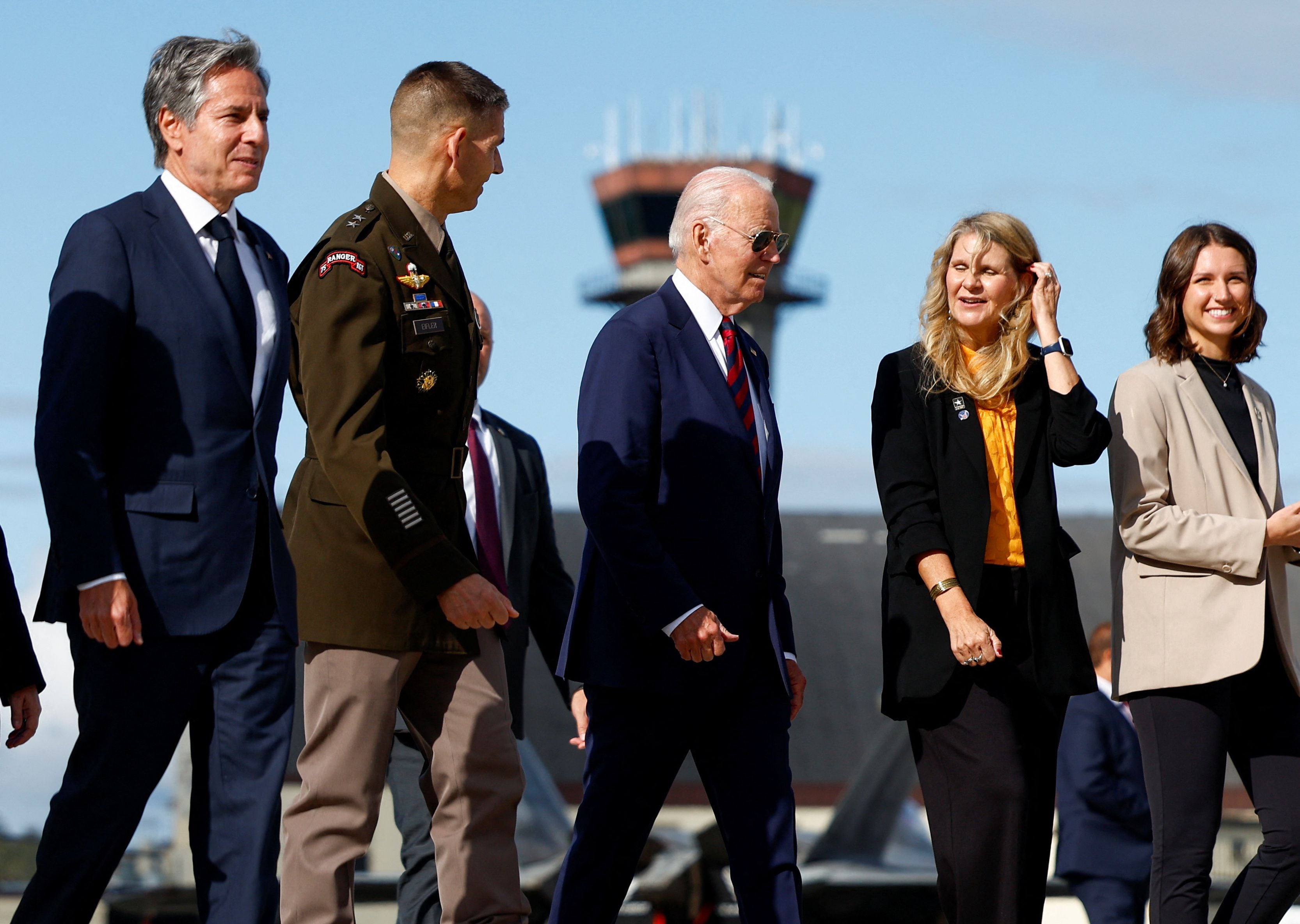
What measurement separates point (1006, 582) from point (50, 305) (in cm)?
199

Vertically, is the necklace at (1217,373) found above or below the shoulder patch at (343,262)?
below

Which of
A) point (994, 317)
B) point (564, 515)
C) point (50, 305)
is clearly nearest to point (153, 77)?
point (50, 305)

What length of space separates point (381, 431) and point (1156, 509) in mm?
1870

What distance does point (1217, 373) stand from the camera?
4.15 m

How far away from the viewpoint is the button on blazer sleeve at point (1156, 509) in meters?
3.90

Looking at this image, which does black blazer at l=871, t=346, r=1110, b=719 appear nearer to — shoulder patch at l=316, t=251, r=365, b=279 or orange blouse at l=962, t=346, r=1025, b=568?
orange blouse at l=962, t=346, r=1025, b=568

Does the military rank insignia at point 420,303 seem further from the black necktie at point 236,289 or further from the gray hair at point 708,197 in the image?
the gray hair at point 708,197

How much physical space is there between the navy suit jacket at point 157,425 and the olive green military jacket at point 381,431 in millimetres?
105

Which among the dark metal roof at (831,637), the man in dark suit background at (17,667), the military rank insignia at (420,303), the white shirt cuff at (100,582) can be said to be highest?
the military rank insignia at (420,303)

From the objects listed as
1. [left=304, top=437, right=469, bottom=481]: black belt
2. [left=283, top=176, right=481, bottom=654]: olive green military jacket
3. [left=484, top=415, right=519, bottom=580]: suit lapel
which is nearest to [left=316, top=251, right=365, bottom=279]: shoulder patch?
[left=283, top=176, right=481, bottom=654]: olive green military jacket

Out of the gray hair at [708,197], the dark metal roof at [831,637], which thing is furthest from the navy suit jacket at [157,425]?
the dark metal roof at [831,637]

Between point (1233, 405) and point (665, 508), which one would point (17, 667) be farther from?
point (1233, 405)

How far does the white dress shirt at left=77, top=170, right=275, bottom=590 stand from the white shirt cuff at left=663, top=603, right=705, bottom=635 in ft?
2.95

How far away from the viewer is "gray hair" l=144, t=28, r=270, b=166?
3.21 meters
